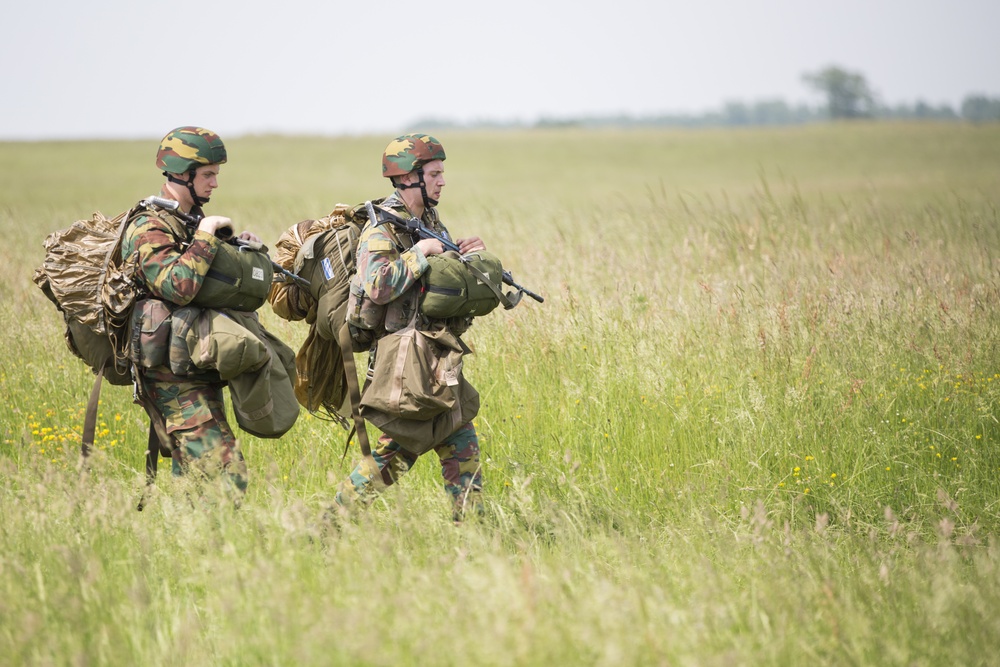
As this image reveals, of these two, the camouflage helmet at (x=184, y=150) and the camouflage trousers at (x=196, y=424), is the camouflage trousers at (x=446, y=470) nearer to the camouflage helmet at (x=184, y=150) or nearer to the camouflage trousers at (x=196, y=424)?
the camouflage trousers at (x=196, y=424)

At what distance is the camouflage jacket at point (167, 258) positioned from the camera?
3.81m

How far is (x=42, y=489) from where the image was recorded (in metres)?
3.64

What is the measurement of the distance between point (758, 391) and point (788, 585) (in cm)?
195

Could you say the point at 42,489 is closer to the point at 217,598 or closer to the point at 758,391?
the point at 217,598

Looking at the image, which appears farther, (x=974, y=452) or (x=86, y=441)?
(x=974, y=452)

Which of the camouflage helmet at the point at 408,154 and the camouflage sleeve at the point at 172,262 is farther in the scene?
the camouflage helmet at the point at 408,154

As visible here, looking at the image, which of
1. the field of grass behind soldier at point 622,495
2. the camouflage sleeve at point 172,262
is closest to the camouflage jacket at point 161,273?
the camouflage sleeve at point 172,262

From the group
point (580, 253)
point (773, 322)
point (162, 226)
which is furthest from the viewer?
point (580, 253)

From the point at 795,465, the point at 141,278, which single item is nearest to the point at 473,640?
the point at 141,278

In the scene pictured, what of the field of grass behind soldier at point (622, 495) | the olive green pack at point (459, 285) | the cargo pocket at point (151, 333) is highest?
the olive green pack at point (459, 285)

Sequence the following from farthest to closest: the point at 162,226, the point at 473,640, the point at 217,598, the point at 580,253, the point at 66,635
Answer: the point at 580,253, the point at 162,226, the point at 217,598, the point at 66,635, the point at 473,640

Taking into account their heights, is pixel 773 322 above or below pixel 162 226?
below

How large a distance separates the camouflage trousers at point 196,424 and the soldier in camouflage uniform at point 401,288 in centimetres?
55

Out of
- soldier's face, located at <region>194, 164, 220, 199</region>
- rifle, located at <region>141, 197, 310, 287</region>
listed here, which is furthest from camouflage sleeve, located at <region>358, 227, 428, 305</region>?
soldier's face, located at <region>194, 164, 220, 199</region>
